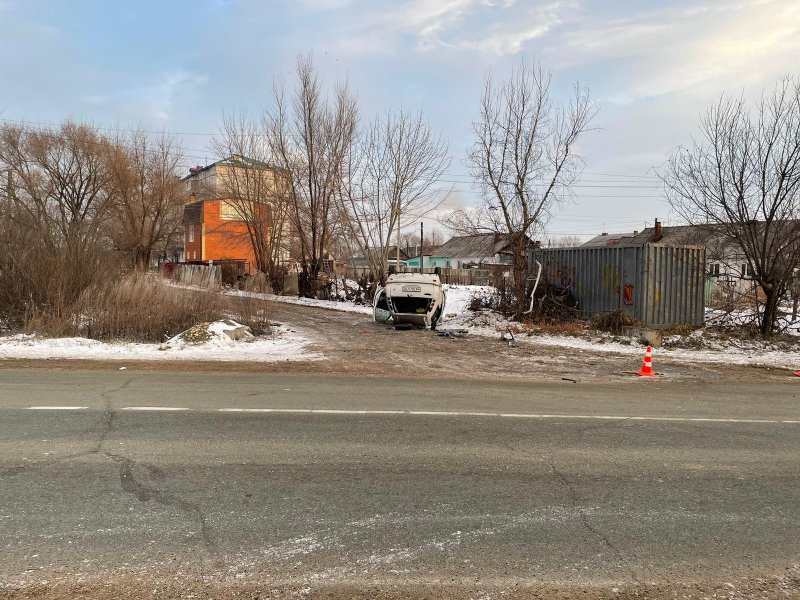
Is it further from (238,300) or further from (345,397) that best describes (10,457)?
(238,300)

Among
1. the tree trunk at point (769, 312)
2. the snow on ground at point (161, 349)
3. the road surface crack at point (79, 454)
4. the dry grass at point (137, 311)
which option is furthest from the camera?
the tree trunk at point (769, 312)

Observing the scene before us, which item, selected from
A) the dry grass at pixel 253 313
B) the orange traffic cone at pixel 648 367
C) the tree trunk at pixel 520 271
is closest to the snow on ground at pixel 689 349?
the tree trunk at pixel 520 271

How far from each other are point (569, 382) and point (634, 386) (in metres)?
1.12

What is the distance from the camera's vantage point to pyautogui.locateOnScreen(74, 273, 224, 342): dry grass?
14.6m

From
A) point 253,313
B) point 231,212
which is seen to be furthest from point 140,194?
point 253,313

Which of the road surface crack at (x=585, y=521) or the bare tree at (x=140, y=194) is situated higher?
the bare tree at (x=140, y=194)

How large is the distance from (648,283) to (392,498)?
1400 centimetres

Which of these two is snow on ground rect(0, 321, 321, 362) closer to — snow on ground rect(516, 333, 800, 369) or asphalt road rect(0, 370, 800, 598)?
asphalt road rect(0, 370, 800, 598)

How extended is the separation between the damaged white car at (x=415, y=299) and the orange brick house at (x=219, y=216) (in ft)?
57.1

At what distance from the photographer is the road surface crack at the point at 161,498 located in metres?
3.60

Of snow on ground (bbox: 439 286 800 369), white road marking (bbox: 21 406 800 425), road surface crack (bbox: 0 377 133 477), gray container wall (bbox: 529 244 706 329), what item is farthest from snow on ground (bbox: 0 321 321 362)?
gray container wall (bbox: 529 244 706 329)

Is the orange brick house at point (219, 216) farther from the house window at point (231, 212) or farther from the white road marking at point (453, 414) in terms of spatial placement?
the white road marking at point (453, 414)

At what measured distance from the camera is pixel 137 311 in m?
14.8

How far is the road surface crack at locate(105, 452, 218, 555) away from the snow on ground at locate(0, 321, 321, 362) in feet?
24.8
